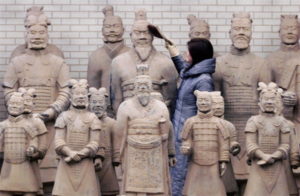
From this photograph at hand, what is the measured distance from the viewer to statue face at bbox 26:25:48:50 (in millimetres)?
33750

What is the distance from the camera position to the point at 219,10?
3516 centimetres

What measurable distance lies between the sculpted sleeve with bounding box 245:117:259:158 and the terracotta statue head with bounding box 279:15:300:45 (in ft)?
6.42

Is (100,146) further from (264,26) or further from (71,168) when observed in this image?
(264,26)

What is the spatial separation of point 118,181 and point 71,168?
1084 millimetres

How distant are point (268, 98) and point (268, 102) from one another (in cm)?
5

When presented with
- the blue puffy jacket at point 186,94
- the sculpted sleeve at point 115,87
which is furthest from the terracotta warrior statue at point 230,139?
the sculpted sleeve at point 115,87

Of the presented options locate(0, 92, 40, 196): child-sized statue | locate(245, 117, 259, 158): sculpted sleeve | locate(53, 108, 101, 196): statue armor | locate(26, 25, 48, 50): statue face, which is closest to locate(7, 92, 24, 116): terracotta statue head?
locate(0, 92, 40, 196): child-sized statue

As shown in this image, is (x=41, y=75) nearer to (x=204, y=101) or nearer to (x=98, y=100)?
(x=98, y=100)

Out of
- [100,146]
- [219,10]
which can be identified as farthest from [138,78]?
[219,10]

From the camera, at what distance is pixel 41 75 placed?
3388 cm

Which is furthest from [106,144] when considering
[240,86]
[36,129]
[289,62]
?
[289,62]

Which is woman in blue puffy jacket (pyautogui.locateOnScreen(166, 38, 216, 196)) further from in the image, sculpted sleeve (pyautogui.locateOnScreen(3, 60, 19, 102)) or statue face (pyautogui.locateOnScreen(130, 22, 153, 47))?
sculpted sleeve (pyautogui.locateOnScreen(3, 60, 19, 102))

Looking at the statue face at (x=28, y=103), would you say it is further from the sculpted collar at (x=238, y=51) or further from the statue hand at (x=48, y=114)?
the sculpted collar at (x=238, y=51)

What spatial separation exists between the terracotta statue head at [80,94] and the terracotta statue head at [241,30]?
7.62 ft
